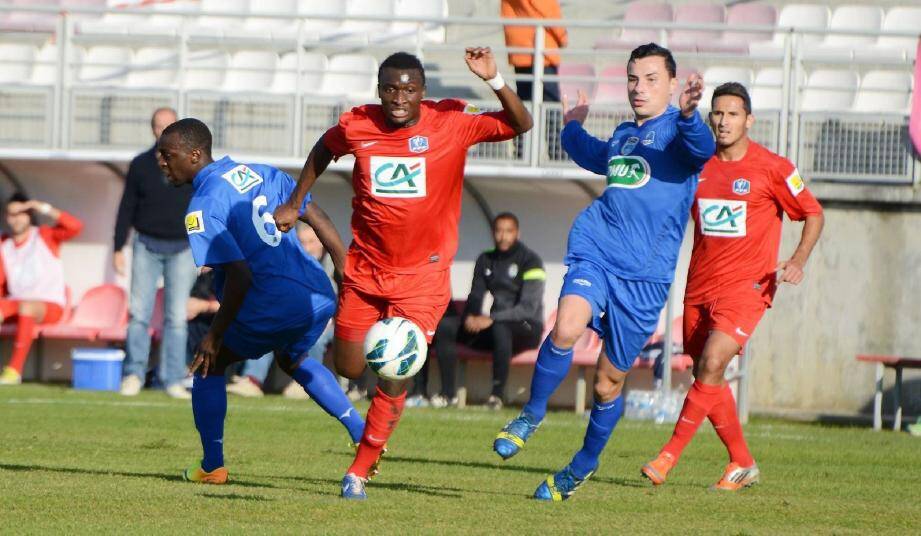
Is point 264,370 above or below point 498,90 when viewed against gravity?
below

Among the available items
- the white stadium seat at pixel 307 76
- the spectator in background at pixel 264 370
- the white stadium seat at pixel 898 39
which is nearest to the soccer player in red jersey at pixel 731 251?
the spectator in background at pixel 264 370

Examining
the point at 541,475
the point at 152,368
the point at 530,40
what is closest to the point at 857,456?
the point at 541,475

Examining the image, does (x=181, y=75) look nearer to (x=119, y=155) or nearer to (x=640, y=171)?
(x=119, y=155)

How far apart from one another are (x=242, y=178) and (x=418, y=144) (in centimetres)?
104

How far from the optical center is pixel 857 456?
35.5 ft

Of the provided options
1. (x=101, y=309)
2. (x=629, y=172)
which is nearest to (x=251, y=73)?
(x=101, y=309)

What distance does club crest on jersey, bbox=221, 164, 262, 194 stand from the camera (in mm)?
7902

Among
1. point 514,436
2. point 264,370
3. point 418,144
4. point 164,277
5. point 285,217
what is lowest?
point 264,370

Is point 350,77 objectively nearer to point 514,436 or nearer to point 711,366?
point 711,366

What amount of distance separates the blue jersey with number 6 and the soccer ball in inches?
32.9

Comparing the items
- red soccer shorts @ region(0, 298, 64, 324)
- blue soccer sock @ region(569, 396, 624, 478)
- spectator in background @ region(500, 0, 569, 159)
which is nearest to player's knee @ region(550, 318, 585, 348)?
blue soccer sock @ region(569, 396, 624, 478)

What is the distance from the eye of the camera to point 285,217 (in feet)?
24.4

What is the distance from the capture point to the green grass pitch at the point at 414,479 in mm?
6605

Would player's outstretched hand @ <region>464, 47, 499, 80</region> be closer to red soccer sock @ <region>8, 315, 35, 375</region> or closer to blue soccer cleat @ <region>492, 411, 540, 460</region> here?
blue soccer cleat @ <region>492, 411, 540, 460</region>
